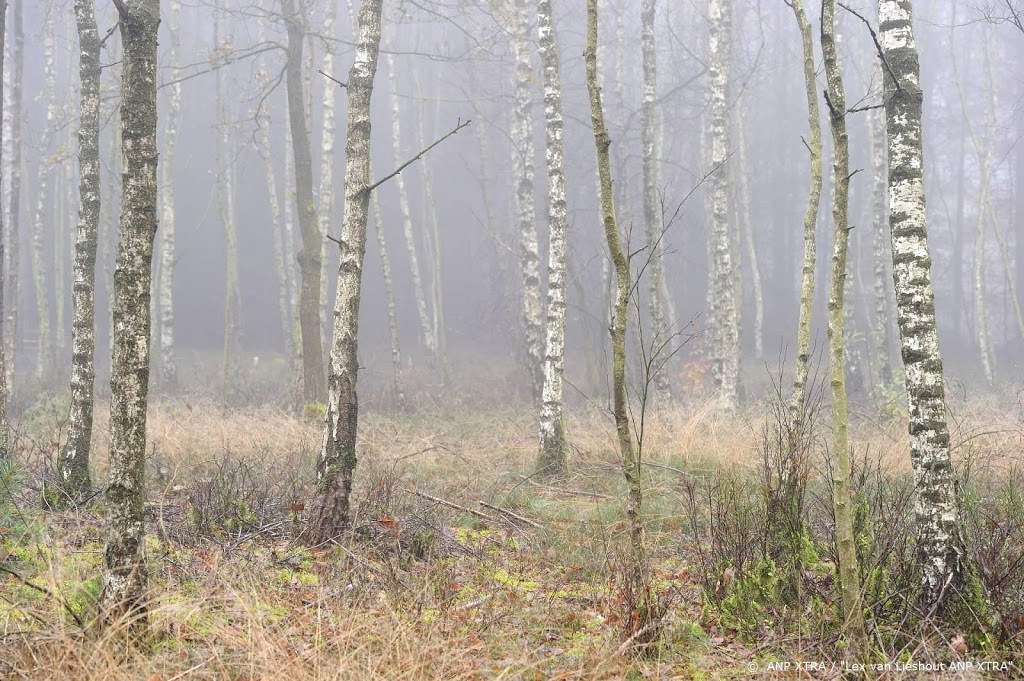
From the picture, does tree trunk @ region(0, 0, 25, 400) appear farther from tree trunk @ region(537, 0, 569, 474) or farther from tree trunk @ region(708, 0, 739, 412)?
tree trunk @ region(708, 0, 739, 412)

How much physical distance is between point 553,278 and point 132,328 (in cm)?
622

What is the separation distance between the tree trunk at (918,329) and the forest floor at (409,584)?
536 mm

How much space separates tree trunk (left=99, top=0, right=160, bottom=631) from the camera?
11.1 feet

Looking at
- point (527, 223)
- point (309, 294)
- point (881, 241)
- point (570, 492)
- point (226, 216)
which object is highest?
point (226, 216)

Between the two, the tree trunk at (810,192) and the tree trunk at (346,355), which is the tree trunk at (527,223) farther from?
the tree trunk at (346,355)

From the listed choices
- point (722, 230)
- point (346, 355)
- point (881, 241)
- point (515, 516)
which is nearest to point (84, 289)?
point (346, 355)

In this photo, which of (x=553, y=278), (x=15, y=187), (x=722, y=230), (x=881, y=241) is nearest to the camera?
(x=553, y=278)

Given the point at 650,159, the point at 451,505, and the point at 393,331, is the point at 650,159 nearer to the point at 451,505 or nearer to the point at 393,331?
the point at 393,331

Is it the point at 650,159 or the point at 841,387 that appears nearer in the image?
the point at 841,387

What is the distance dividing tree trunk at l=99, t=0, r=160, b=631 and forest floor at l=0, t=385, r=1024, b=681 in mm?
177

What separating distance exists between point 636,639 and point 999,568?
1924 millimetres

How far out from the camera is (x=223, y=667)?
3129mm

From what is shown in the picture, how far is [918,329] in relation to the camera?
4199 millimetres

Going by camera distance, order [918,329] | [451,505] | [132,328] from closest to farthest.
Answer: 1. [132,328]
2. [918,329]
3. [451,505]
